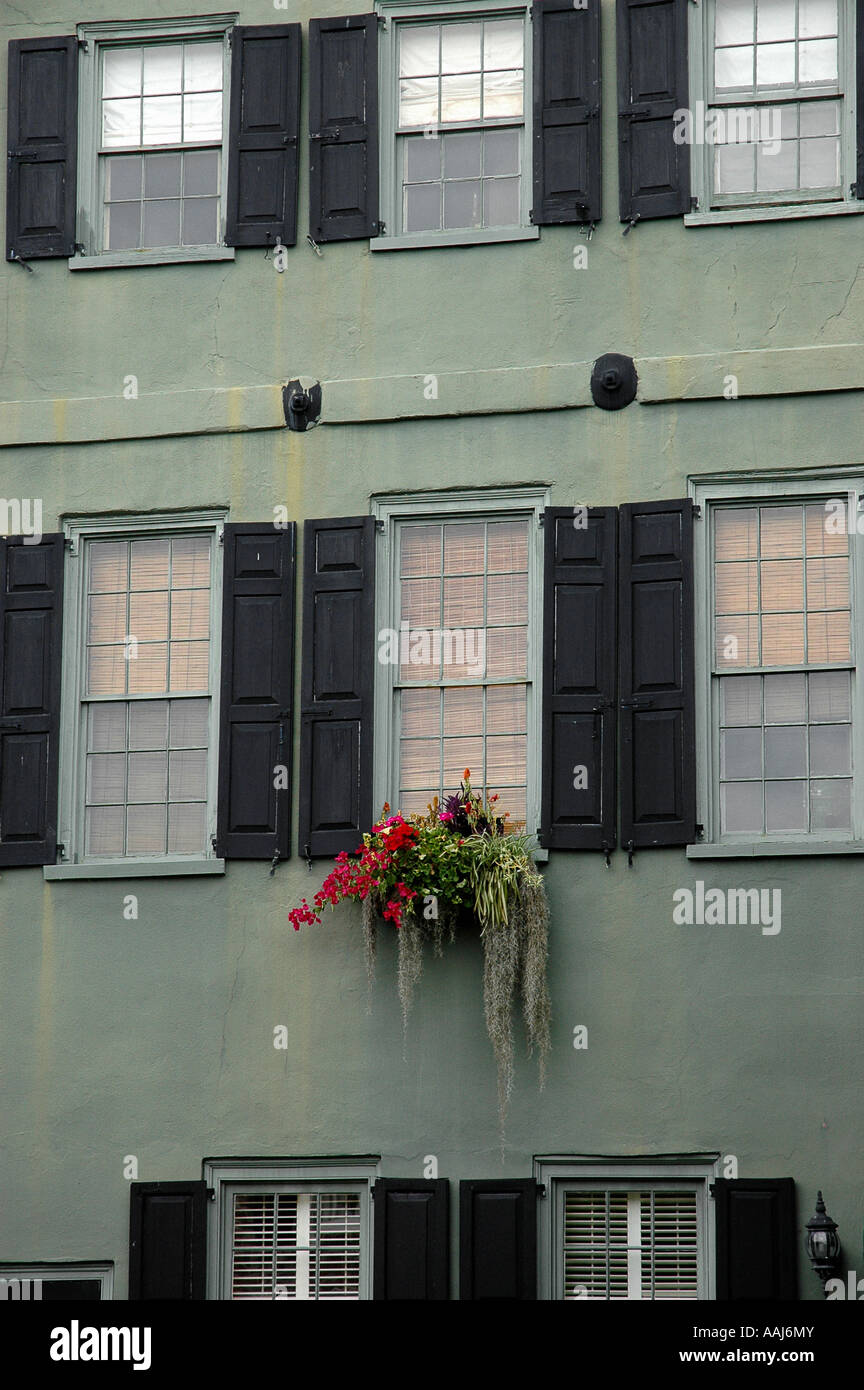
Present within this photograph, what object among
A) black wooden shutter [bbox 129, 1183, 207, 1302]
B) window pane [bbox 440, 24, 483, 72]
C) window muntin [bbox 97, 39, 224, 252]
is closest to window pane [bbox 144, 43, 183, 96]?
window muntin [bbox 97, 39, 224, 252]

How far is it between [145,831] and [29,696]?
1.08 m

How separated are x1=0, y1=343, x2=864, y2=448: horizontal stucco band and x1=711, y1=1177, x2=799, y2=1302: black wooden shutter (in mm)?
4535

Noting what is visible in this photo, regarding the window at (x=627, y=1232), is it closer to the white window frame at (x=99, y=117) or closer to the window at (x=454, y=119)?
the window at (x=454, y=119)

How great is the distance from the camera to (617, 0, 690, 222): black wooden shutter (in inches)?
509

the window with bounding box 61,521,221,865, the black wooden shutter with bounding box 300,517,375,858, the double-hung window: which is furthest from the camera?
the window with bounding box 61,521,221,865

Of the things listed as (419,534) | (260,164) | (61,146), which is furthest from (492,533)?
(61,146)

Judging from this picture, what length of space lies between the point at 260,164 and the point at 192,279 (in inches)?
32.4

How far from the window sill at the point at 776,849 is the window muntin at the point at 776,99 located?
3853 mm

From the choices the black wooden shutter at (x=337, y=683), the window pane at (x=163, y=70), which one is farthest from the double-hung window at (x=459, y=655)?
the window pane at (x=163, y=70)

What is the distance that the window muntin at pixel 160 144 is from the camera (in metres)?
13.6

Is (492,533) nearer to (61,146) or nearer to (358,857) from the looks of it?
(358,857)

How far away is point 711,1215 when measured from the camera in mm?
11852

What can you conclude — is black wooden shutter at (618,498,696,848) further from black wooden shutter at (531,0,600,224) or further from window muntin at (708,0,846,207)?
window muntin at (708,0,846,207)

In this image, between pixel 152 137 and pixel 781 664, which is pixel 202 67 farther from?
pixel 781 664
